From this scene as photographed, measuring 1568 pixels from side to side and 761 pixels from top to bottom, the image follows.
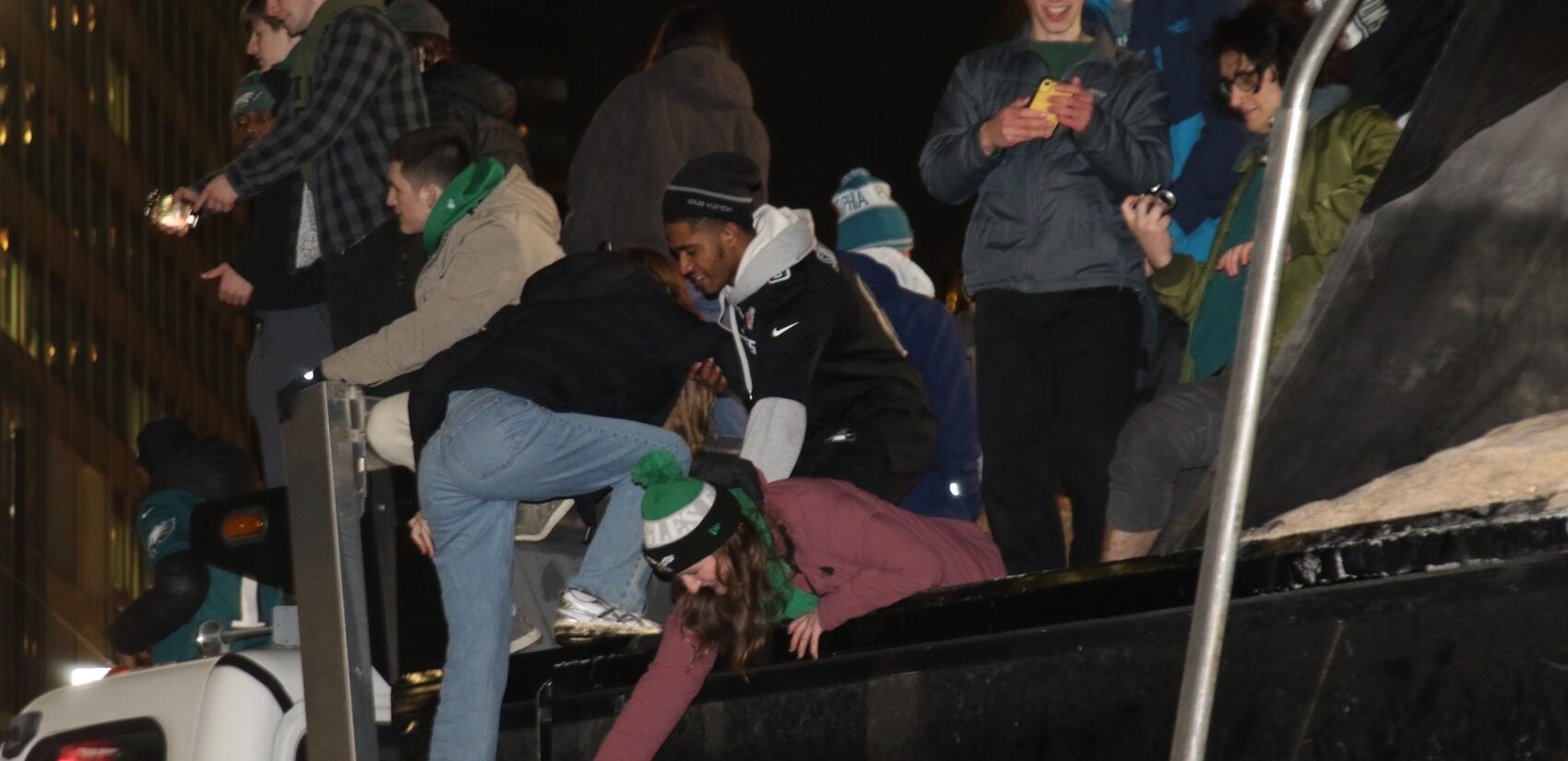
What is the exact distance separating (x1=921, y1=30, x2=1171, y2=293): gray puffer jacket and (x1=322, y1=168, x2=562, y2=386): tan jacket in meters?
1.08

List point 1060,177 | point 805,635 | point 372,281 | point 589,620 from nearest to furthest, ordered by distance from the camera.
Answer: point 805,635
point 589,620
point 1060,177
point 372,281

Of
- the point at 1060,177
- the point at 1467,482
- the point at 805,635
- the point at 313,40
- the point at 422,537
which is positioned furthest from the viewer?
the point at 313,40

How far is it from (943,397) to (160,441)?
3.10 metres

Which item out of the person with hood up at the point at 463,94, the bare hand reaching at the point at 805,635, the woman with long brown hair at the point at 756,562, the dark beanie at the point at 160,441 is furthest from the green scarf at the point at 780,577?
the dark beanie at the point at 160,441

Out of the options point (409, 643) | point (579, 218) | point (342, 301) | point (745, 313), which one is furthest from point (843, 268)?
point (579, 218)

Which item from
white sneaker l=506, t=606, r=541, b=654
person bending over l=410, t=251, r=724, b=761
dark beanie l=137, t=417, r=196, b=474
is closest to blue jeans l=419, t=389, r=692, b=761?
person bending over l=410, t=251, r=724, b=761

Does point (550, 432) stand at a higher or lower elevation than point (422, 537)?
higher

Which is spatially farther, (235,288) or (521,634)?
(235,288)

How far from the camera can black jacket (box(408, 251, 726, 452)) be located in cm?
448

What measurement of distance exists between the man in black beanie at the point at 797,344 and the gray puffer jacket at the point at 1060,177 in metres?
0.42

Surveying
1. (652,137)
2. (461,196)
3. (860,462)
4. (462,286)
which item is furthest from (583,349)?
(652,137)

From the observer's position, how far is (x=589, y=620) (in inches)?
160

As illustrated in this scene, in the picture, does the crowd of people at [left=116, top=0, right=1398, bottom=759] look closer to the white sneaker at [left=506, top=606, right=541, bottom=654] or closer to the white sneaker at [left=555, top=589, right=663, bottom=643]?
the white sneaker at [left=555, top=589, right=663, bottom=643]

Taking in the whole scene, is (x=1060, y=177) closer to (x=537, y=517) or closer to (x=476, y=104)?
(x=537, y=517)
